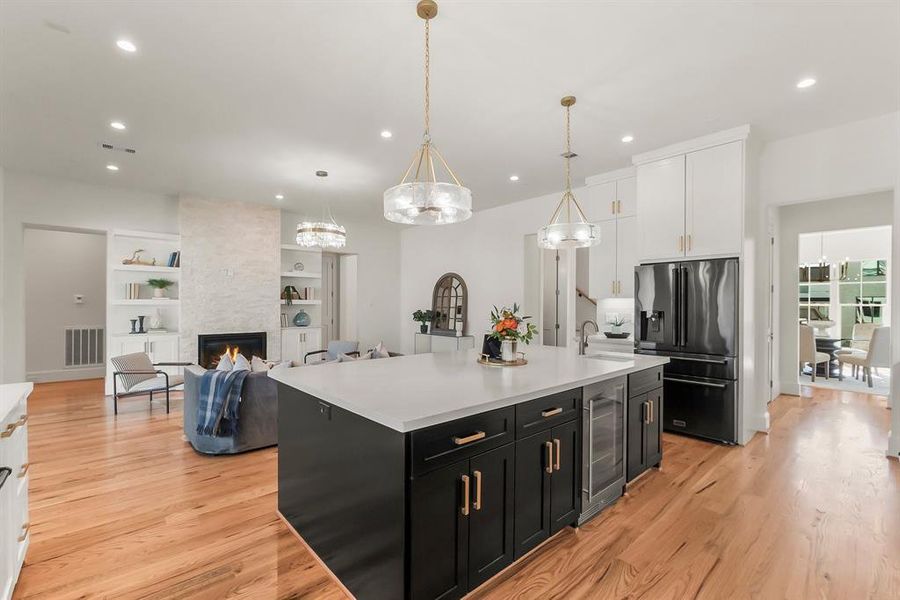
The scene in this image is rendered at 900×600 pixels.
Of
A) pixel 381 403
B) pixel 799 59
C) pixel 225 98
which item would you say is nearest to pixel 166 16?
pixel 225 98

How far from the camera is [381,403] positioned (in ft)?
5.64

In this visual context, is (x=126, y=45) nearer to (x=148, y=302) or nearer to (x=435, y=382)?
(x=435, y=382)

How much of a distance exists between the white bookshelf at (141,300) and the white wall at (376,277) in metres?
3.05

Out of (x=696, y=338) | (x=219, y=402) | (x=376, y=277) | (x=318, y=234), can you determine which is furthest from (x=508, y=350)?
(x=376, y=277)

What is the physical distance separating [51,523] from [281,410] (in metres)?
1.52

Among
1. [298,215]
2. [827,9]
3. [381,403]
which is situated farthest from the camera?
[298,215]

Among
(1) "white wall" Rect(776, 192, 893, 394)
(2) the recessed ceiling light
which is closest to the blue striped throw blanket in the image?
(2) the recessed ceiling light

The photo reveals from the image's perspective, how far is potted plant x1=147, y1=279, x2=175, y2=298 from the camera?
20.4ft

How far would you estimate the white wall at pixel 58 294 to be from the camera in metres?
6.69

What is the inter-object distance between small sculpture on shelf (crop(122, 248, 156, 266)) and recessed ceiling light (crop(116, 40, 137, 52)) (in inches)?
173

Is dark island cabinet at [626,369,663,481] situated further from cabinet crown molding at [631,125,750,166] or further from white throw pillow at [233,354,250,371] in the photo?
white throw pillow at [233,354,250,371]

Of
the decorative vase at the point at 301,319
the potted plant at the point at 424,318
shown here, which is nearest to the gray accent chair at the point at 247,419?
the decorative vase at the point at 301,319

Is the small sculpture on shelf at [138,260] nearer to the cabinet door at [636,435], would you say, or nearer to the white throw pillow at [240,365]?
the white throw pillow at [240,365]

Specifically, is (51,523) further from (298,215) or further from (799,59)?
(298,215)
